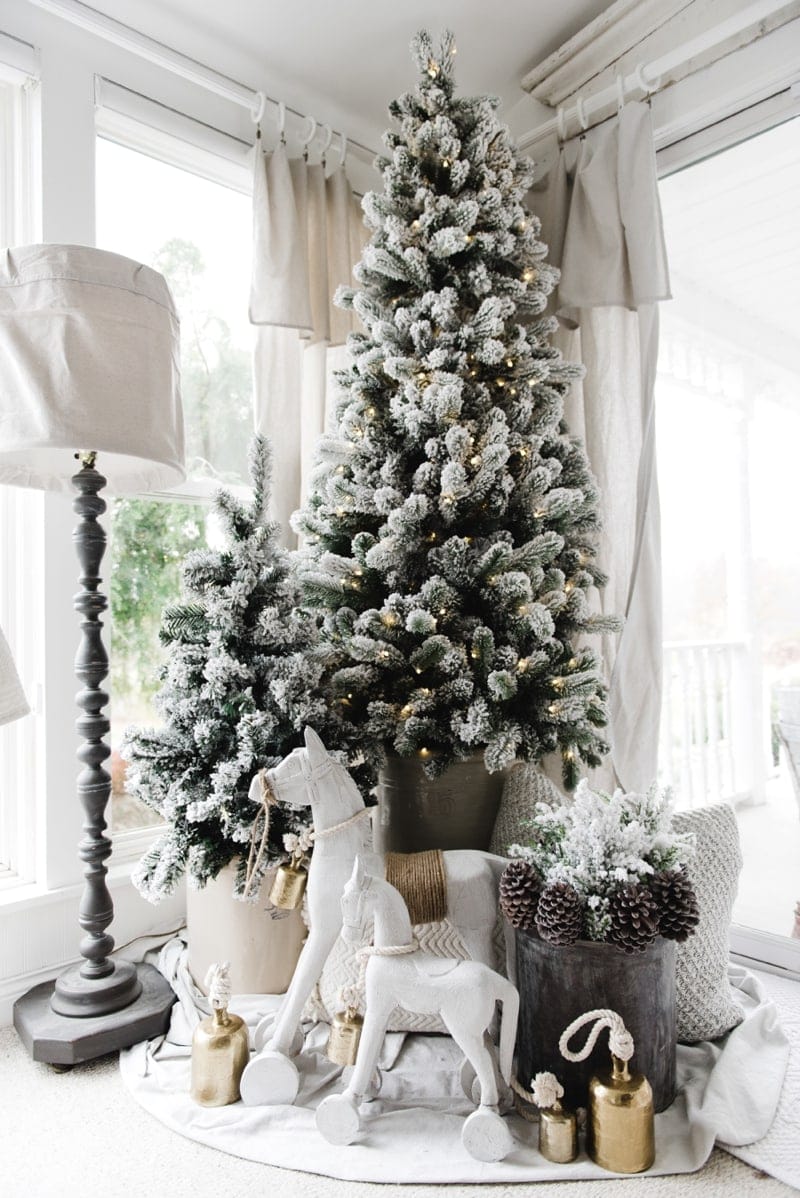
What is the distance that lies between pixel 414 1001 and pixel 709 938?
59 cm

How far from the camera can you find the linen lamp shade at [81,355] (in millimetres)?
1295

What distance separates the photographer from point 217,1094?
1.26 metres

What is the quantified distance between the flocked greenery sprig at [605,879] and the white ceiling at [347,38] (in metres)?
2.06

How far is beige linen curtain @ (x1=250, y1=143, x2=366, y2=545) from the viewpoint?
2082 mm

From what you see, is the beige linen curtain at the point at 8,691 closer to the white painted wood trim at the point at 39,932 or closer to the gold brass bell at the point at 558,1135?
the gold brass bell at the point at 558,1135

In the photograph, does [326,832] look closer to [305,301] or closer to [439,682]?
[439,682]

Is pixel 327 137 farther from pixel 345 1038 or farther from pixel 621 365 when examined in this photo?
pixel 345 1038

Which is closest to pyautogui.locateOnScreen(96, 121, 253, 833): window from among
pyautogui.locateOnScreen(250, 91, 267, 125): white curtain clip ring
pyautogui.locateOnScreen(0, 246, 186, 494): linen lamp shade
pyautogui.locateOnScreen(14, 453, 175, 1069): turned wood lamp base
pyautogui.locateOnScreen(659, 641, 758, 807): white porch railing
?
pyautogui.locateOnScreen(250, 91, 267, 125): white curtain clip ring

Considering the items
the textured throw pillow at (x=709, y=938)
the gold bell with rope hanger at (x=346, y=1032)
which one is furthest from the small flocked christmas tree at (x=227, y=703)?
the textured throw pillow at (x=709, y=938)

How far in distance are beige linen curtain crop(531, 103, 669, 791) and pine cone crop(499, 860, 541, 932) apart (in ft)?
2.73

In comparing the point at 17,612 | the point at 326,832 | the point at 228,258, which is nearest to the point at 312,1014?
the point at 326,832

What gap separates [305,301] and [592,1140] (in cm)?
192

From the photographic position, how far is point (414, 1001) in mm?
1154

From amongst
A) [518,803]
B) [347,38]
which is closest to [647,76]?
[347,38]
